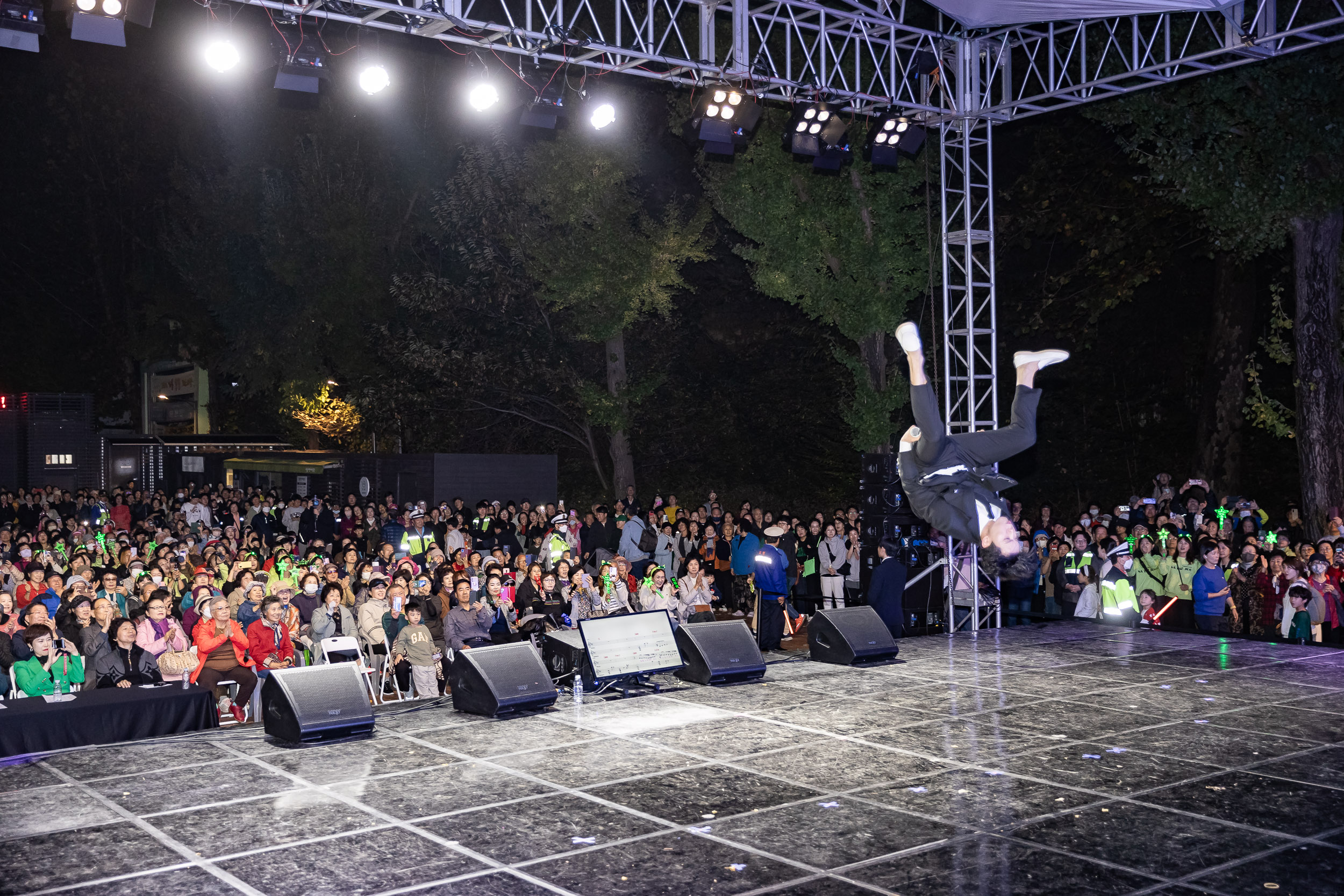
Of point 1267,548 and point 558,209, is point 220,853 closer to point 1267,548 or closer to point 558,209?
point 1267,548

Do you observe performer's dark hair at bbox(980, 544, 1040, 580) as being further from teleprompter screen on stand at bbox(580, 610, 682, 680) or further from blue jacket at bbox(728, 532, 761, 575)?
blue jacket at bbox(728, 532, 761, 575)

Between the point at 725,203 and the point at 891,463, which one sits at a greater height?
the point at 725,203

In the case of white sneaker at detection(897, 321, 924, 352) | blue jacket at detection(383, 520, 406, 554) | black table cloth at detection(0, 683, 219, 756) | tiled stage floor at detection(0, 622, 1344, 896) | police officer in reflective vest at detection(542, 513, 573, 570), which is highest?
white sneaker at detection(897, 321, 924, 352)

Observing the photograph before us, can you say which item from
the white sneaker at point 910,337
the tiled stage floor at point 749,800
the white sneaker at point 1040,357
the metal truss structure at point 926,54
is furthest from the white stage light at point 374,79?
the white sneaker at point 1040,357

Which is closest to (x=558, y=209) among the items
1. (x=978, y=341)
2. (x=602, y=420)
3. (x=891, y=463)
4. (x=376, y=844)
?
(x=602, y=420)

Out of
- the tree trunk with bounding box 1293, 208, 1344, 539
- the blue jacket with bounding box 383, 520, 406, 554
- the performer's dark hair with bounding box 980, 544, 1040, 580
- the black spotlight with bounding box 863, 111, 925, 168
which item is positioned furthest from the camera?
the blue jacket with bounding box 383, 520, 406, 554

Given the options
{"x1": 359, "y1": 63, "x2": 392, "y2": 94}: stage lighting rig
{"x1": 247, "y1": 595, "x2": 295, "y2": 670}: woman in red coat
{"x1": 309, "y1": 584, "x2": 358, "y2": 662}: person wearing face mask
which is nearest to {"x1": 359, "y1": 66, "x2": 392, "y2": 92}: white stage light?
{"x1": 359, "y1": 63, "x2": 392, "y2": 94}: stage lighting rig

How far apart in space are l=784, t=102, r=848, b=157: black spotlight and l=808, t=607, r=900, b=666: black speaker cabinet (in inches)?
199

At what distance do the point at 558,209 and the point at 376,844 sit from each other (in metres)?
20.7

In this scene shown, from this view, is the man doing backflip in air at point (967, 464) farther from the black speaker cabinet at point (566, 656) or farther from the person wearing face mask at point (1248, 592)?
the person wearing face mask at point (1248, 592)

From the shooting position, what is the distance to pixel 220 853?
604 cm

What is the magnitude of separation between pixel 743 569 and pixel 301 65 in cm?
814

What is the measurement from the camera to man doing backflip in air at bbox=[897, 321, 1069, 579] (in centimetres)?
757

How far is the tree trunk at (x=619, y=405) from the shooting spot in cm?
2786
